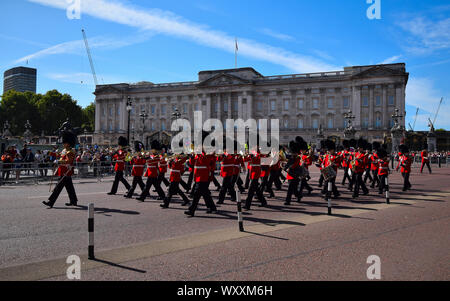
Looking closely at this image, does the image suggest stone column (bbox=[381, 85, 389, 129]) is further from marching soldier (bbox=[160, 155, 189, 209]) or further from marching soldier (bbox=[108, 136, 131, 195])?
marching soldier (bbox=[160, 155, 189, 209])

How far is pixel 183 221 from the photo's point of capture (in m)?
8.84

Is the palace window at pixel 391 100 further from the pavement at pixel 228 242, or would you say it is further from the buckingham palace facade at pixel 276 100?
the pavement at pixel 228 242

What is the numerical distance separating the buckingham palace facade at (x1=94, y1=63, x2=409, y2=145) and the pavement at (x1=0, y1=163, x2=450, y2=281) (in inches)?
2279

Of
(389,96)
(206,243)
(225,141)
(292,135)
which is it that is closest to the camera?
(206,243)

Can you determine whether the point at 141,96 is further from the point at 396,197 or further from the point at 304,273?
the point at 304,273

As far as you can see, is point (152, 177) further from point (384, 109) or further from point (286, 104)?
point (286, 104)

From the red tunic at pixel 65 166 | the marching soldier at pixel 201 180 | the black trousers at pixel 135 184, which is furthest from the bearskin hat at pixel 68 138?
the marching soldier at pixel 201 180

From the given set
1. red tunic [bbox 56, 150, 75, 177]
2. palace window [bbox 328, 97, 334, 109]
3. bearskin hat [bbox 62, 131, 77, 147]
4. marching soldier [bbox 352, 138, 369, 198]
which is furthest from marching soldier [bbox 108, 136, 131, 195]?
palace window [bbox 328, 97, 334, 109]

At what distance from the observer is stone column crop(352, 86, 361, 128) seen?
2785 inches

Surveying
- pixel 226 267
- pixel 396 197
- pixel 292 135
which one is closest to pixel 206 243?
pixel 226 267

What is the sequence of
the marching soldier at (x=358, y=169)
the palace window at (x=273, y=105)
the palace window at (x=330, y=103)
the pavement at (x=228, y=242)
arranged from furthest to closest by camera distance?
the palace window at (x=273, y=105) → the palace window at (x=330, y=103) → the marching soldier at (x=358, y=169) → the pavement at (x=228, y=242)

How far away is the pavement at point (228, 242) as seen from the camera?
5.12 m

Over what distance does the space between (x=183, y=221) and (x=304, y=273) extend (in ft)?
14.4

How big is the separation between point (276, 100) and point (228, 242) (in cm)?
7375
